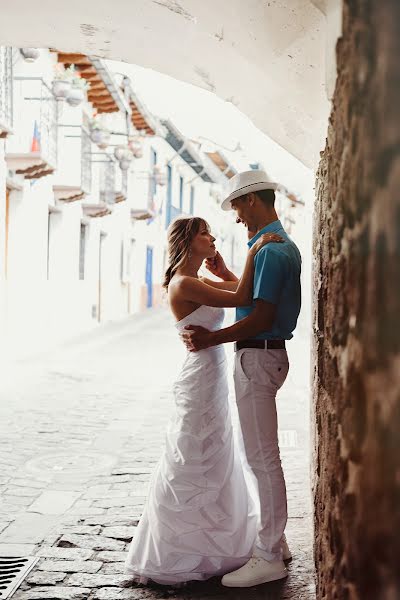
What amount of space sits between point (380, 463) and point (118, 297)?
27.0 m

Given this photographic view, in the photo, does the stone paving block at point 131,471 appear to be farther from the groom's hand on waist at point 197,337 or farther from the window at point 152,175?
the window at point 152,175

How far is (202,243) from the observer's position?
414 cm

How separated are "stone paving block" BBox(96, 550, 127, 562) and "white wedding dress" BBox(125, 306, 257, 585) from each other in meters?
0.26

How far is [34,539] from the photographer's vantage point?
4.59 meters

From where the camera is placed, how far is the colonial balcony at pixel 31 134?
1585 cm

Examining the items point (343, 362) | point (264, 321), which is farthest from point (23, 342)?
point (343, 362)

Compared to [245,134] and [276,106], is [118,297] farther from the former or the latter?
[276,106]

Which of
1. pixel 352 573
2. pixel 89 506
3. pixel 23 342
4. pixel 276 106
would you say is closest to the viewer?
pixel 352 573

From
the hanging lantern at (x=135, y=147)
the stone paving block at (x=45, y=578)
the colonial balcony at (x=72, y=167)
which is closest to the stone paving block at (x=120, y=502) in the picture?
the stone paving block at (x=45, y=578)

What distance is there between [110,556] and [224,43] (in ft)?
8.71

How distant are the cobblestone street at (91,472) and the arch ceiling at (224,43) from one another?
226 centimetres

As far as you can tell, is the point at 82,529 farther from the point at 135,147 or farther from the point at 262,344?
the point at 135,147

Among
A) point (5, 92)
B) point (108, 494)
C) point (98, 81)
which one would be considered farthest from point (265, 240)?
point (98, 81)

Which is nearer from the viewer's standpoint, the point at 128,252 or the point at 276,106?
the point at 276,106
